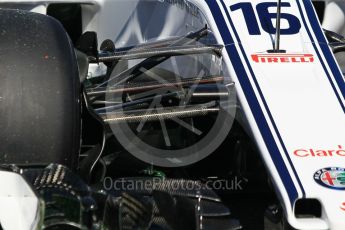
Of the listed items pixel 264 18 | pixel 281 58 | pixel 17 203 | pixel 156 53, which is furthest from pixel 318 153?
pixel 156 53

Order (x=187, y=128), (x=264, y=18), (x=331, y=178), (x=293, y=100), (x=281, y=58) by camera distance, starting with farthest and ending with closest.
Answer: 1. (x=187, y=128)
2. (x=264, y=18)
3. (x=281, y=58)
4. (x=293, y=100)
5. (x=331, y=178)

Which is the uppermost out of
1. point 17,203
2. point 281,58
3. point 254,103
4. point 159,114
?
point 281,58

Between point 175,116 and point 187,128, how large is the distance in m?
0.20

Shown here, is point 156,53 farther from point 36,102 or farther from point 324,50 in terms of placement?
point 36,102

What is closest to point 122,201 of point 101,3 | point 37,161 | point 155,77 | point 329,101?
point 37,161

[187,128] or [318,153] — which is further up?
[318,153]

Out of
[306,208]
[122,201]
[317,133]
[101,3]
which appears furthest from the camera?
[101,3]

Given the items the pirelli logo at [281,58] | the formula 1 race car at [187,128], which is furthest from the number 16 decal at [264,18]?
the pirelli logo at [281,58]

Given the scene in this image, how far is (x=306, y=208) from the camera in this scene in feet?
7.41

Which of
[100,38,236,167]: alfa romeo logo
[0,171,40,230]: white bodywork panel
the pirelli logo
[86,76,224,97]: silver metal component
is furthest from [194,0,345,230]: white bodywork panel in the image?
[0,171,40,230]: white bodywork panel

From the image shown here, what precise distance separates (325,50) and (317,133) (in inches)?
19.8

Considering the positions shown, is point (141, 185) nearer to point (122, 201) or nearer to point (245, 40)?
point (122, 201)

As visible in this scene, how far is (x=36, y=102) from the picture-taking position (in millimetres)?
2332

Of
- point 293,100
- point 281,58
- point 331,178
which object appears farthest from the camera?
point 281,58
